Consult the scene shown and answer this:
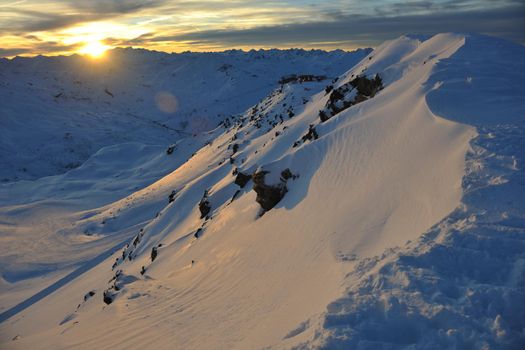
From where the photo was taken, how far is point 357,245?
6.14 meters

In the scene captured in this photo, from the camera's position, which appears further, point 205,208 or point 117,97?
point 117,97

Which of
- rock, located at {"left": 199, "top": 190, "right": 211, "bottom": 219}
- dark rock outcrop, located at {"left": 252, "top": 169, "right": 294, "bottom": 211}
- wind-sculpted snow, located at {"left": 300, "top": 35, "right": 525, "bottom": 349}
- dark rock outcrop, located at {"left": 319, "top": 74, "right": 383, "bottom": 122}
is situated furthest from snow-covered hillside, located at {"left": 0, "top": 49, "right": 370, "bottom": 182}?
wind-sculpted snow, located at {"left": 300, "top": 35, "right": 525, "bottom": 349}

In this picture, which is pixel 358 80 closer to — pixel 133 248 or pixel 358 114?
pixel 358 114

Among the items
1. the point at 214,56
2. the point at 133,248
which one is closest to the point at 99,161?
the point at 133,248

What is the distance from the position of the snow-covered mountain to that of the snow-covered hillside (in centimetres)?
3810

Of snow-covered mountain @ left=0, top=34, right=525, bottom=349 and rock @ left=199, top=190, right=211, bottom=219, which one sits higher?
snow-covered mountain @ left=0, top=34, right=525, bottom=349

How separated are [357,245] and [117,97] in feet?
295

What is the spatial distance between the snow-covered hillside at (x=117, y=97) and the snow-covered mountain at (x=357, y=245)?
125 feet

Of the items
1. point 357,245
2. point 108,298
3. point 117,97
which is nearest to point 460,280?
point 357,245

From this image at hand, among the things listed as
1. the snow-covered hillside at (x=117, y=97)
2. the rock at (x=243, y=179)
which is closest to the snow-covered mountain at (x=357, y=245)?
the rock at (x=243, y=179)

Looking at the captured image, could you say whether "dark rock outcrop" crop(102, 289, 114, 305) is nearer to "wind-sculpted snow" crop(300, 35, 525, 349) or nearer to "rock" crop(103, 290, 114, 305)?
"rock" crop(103, 290, 114, 305)

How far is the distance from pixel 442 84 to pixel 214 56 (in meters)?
110

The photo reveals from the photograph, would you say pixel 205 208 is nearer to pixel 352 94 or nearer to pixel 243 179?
pixel 243 179

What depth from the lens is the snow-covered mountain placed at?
4227 mm
